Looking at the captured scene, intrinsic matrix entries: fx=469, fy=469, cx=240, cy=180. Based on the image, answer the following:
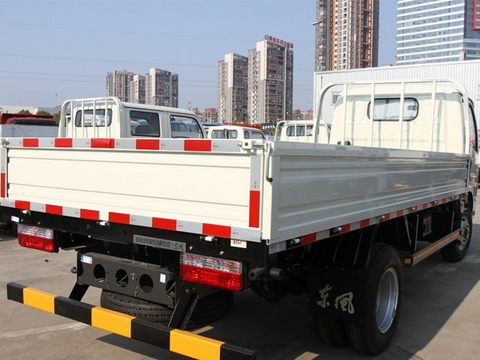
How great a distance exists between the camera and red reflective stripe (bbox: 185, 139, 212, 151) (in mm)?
2780

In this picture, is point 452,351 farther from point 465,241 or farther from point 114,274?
point 465,241

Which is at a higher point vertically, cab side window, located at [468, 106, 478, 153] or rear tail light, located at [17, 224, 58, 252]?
cab side window, located at [468, 106, 478, 153]

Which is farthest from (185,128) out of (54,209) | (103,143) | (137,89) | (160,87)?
(137,89)

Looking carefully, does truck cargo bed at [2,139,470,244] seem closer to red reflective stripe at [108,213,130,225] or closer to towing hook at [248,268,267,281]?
red reflective stripe at [108,213,130,225]

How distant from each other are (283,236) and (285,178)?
1.07 feet

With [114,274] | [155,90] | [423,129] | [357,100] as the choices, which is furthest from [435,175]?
[155,90]

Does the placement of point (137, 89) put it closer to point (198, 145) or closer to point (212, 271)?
point (198, 145)

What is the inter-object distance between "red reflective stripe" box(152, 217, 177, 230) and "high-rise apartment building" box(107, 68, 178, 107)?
59730 mm

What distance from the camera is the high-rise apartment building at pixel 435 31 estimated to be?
170125 mm

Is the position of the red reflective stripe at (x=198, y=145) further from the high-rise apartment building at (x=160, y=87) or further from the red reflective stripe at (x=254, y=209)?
the high-rise apartment building at (x=160, y=87)

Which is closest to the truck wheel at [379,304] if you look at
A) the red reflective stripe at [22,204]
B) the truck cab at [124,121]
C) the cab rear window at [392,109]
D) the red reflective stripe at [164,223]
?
the red reflective stripe at [164,223]

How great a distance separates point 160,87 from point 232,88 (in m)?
18.4

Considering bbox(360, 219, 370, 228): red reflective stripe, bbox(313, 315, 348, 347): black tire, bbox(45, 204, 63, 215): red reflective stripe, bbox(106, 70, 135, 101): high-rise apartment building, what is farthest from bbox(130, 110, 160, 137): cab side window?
bbox(106, 70, 135, 101): high-rise apartment building

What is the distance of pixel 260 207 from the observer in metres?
2.57
